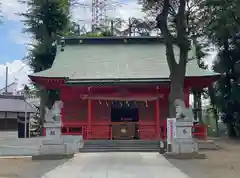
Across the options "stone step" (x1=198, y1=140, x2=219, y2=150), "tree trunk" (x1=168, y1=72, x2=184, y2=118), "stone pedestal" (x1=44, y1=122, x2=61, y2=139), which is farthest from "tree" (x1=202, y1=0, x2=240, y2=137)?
"stone pedestal" (x1=44, y1=122, x2=61, y2=139)

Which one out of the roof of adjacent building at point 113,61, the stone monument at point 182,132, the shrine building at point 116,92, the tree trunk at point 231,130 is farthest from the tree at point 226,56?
the stone monument at point 182,132

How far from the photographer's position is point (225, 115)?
35.8m

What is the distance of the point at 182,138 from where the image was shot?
19703 mm

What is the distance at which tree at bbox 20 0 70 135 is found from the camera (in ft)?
131

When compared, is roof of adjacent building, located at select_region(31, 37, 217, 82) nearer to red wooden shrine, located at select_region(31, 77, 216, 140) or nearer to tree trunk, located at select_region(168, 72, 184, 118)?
red wooden shrine, located at select_region(31, 77, 216, 140)

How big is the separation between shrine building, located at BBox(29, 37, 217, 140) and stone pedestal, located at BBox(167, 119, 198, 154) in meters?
6.98

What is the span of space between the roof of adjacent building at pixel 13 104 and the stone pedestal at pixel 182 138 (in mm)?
34933

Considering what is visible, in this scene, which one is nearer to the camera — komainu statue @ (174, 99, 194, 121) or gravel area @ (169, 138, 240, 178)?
gravel area @ (169, 138, 240, 178)

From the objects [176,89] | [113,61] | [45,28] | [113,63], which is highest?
[45,28]

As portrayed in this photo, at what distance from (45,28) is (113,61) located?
39.3ft

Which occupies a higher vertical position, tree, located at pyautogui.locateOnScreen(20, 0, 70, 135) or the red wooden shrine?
tree, located at pyautogui.locateOnScreen(20, 0, 70, 135)

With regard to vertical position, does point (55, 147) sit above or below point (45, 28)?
below

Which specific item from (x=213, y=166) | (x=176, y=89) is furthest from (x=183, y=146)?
(x=176, y=89)

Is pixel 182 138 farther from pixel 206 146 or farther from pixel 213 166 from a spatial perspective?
pixel 206 146
